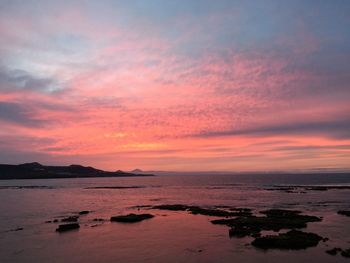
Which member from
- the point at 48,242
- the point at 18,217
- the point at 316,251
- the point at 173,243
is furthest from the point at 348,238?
the point at 18,217

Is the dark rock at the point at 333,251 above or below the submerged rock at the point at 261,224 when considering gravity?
below

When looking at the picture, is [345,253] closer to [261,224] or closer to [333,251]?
[333,251]

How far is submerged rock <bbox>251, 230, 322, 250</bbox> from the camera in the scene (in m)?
35.8

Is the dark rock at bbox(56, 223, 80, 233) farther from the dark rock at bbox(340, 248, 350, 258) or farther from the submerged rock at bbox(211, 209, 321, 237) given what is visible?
the dark rock at bbox(340, 248, 350, 258)

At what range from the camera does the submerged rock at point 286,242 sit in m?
35.8

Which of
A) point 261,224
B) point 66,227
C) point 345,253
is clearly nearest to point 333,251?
point 345,253

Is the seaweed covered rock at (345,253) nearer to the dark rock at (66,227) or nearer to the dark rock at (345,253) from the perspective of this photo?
the dark rock at (345,253)

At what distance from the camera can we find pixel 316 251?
34.1m

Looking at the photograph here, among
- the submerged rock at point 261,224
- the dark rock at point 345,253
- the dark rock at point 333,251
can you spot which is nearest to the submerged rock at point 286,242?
the dark rock at point 333,251

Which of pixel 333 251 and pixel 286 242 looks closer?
pixel 333 251

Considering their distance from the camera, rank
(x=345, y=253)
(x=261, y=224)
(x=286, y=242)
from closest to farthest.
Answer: (x=345, y=253) → (x=286, y=242) → (x=261, y=224)

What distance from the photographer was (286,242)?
119ft

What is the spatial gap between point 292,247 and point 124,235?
19.7 metres

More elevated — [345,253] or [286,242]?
[286,242]
